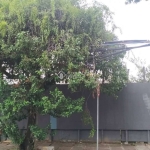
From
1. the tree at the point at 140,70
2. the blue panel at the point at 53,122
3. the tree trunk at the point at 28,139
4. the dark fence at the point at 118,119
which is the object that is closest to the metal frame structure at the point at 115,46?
the tree trunk at the point at 28,139

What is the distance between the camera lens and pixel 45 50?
5301 mm

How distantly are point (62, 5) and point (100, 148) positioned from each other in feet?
13.3

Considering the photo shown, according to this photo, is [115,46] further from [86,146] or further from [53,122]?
[53,122]

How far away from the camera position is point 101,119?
296 inches

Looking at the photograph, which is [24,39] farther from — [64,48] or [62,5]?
[62,5]

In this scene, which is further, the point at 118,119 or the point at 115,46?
the point at 118,119

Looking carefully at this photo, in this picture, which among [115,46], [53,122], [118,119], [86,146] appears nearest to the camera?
[115,46]

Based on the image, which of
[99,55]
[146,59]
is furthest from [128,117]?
[146,59]

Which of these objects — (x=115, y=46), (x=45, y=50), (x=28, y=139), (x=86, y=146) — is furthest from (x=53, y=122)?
(x=115, y=46)

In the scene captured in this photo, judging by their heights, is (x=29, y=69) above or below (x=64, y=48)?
below

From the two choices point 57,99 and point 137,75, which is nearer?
point 57,99

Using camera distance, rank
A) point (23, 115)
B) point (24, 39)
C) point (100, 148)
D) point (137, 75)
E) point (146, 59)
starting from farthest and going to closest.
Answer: point (146, 59), point (137, 75), point (100, 148), point (23, 115), point (24, 39)

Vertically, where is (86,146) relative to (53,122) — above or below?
below

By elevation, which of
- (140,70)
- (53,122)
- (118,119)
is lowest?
(53,122)
